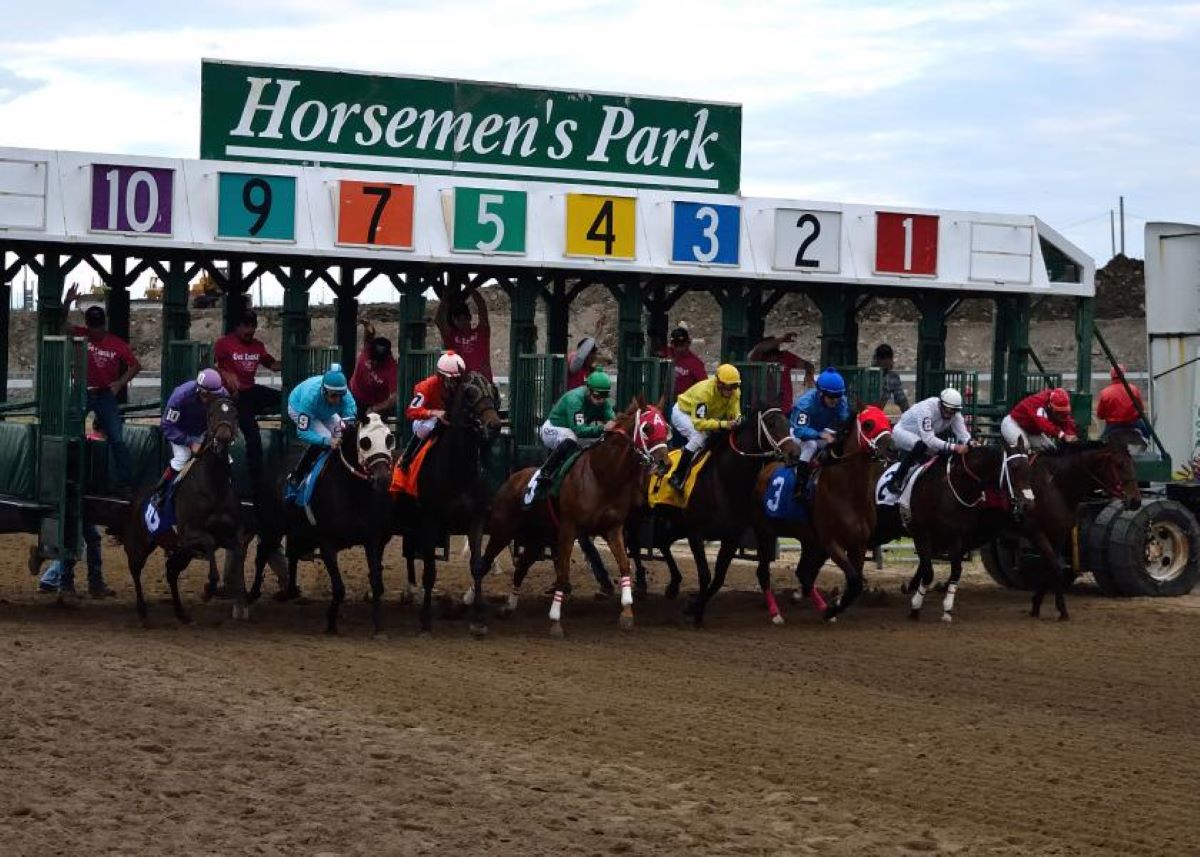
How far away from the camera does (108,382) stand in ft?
50.0

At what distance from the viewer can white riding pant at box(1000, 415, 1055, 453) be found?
1708 cm

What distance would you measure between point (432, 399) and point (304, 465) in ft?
3.46

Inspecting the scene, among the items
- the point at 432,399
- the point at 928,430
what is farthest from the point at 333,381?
the point at 928,430

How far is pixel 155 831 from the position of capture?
8117 mm

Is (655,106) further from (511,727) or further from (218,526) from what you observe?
(511,727)

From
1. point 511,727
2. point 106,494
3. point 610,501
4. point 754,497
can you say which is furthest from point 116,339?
point 511,727

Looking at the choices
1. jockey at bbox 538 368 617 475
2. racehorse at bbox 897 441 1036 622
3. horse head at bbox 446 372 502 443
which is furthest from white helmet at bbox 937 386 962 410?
horse head at bbox 446 372 502 443

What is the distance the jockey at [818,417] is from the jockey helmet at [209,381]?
13.9ft

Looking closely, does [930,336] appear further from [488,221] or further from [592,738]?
[592,738]

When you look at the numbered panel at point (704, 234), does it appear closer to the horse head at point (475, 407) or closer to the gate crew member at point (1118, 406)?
the horse head at point (475, 407)

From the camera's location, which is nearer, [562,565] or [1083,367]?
[562,565]

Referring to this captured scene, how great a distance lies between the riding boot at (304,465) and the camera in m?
14.6

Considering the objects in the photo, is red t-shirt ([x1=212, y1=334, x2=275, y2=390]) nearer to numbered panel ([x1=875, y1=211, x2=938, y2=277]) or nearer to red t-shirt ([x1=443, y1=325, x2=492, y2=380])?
red t-shirt ([x1=443, y1=325, x2=492, y2=380])

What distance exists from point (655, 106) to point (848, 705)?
818 cm
